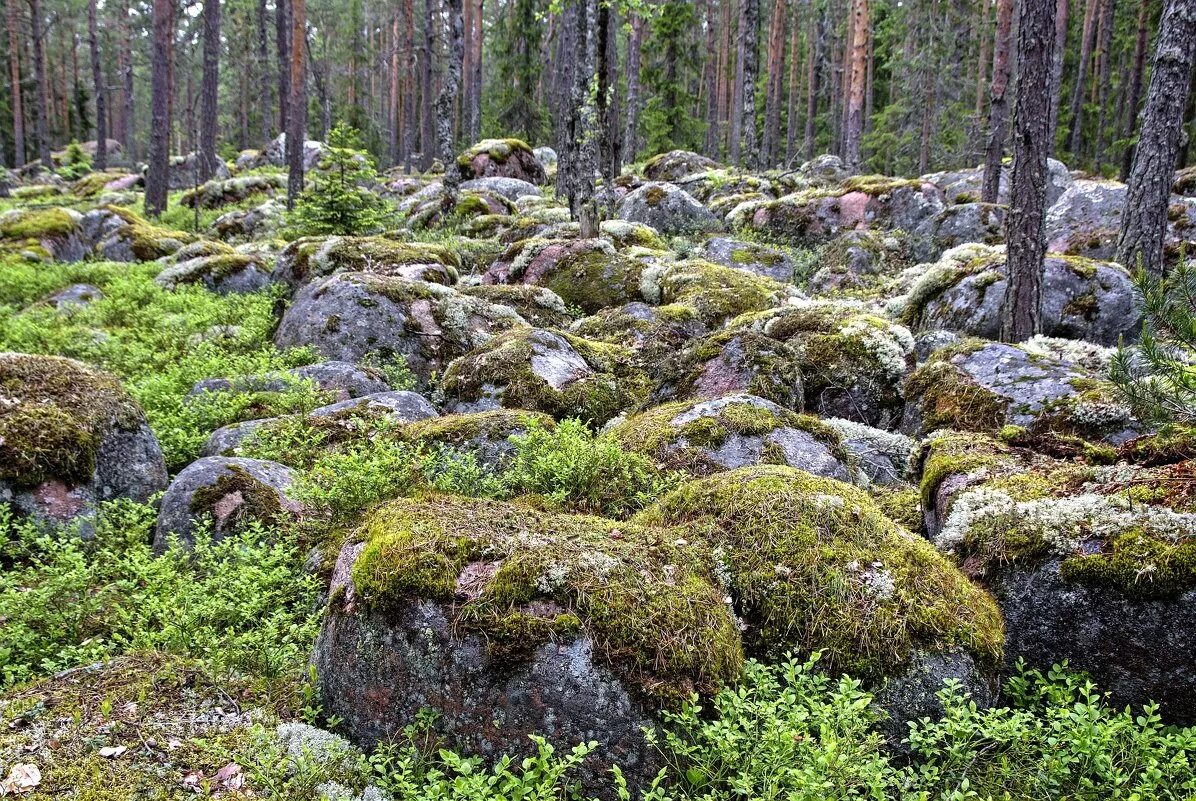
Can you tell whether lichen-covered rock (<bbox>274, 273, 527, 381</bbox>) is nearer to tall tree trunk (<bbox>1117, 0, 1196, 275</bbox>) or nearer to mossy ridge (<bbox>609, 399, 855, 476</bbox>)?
mossy ridge (<bbox>609, 399, 855, 476</bbox>)

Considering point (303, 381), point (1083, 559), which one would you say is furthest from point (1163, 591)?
point (303, 381)

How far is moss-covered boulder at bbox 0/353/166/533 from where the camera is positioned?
509 centimetres

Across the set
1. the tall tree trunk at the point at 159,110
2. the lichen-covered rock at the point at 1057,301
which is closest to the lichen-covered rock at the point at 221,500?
the lichen-covered rock at the point at 1057,301

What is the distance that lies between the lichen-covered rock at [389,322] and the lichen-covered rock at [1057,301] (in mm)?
5931

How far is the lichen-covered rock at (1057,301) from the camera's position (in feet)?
30.0

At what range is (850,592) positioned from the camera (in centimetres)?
357

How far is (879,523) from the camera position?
401cm

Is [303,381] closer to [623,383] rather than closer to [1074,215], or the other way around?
[623,383]

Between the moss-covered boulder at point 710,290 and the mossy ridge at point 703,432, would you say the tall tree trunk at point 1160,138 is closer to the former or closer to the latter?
the moss-covered boulder at point 710,290

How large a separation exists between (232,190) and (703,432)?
92.2ft

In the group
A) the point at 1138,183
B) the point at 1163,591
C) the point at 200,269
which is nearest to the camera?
the point at 1163,591

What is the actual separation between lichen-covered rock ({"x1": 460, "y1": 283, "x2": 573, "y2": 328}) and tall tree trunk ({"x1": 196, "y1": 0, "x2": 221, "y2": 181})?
1966cm

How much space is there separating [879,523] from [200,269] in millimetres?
12766

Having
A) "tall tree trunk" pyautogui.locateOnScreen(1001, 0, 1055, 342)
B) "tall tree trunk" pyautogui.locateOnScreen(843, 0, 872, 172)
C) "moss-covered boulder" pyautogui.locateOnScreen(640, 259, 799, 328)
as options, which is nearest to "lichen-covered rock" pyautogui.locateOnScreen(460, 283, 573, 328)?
"moss-covered boulder" pyautogui.locateOnScreen(640, 259, 799, 328)
